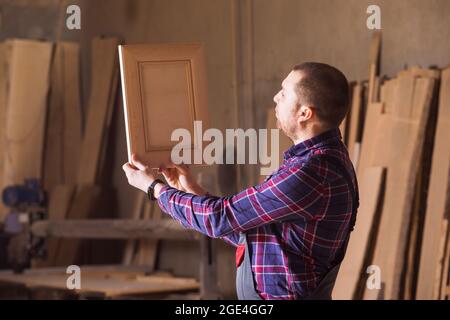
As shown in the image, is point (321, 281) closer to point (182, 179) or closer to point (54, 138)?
point (182, 179)

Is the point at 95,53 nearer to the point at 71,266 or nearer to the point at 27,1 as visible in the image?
the point at 27,1

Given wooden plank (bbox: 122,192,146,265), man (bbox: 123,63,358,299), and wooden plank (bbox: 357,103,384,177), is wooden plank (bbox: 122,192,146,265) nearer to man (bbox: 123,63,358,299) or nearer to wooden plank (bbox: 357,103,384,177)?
wooden plank (bbox: 357,103,384,177)

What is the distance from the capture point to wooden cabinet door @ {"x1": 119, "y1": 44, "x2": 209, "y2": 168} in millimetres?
2469

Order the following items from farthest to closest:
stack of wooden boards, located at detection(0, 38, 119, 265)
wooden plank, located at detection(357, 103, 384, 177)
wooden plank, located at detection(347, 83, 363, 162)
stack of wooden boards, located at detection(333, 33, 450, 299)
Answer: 1. stack of wooden boards, located at detection(0, 38, 119, 265)
2. wooden plank, located at detection(347, 83, 363, 162)
3. wooden plank, located at detection(357, 103, 384, 177)
4. stack of wooden boards, located at detection(333, 33, 450, 299)

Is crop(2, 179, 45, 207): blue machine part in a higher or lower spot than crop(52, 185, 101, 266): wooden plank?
higher

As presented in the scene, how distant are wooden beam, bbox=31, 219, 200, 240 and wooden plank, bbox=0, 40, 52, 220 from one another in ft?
3.02

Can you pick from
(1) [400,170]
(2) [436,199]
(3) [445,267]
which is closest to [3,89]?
(1) [400,170]

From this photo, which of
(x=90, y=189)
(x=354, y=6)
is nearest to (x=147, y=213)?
(x=90, y=189)

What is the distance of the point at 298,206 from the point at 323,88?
0.34m

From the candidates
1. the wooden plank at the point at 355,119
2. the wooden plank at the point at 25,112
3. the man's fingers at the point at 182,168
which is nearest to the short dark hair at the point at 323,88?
the man's fingers at the point at 182,168

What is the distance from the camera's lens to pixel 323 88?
233 cm

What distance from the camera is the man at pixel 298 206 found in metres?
2.29

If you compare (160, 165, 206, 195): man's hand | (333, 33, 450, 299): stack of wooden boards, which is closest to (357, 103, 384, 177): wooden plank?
(333, 33, 450, 299): stack of wooden boards

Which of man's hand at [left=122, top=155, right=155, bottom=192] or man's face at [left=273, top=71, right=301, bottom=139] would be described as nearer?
Answer: man's face at [left=273, top=71, right=301, bottom=139]
